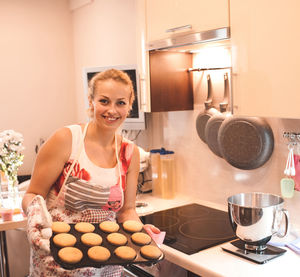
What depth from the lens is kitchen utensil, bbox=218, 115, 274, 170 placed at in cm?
192

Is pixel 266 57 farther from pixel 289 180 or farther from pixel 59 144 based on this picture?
pixel 59 144

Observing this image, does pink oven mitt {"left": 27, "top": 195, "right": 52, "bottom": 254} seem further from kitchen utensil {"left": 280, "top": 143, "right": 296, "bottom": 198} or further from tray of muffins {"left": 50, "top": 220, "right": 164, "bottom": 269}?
kitchen utensil {"left": 280, "top": 143, "right": 296, "bottom": 198}

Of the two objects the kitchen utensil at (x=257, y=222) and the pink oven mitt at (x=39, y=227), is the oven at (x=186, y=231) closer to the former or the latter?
the kitchen utensil at (x=257, y=222)

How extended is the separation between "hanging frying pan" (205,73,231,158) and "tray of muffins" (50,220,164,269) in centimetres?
84

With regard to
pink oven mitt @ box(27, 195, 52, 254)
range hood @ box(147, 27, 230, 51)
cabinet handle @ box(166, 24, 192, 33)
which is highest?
cabinet handle @ box(166, 24, 192, 33)

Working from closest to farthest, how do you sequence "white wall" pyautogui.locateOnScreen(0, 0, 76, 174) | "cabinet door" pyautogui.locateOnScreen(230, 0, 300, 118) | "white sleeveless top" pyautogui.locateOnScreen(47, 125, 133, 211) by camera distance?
"cabinet door" pyautogui.locateOnScreen(230, 0, 300, 118), "white sleeveless top" pyautogui.locateOnScreen(47, 125, 133, 211), "white wall" pyautogui.locateOnScreen(0, 0, 76, 174)

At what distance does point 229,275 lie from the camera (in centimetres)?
143

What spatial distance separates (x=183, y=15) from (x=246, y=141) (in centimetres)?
67

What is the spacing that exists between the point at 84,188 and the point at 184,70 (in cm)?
104

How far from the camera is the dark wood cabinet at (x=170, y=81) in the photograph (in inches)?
86.0

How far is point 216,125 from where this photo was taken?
2160mm

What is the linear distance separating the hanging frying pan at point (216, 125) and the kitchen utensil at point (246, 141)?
0.06 meters

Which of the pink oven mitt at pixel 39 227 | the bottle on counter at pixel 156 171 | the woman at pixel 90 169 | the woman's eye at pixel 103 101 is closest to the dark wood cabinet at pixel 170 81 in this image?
the bottle on counter at pixel 156 171

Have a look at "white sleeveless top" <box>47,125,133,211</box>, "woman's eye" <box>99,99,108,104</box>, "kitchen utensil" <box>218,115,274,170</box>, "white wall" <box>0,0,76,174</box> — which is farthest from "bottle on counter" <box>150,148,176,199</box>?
"white wall" <box>0,0,76,174</box>
